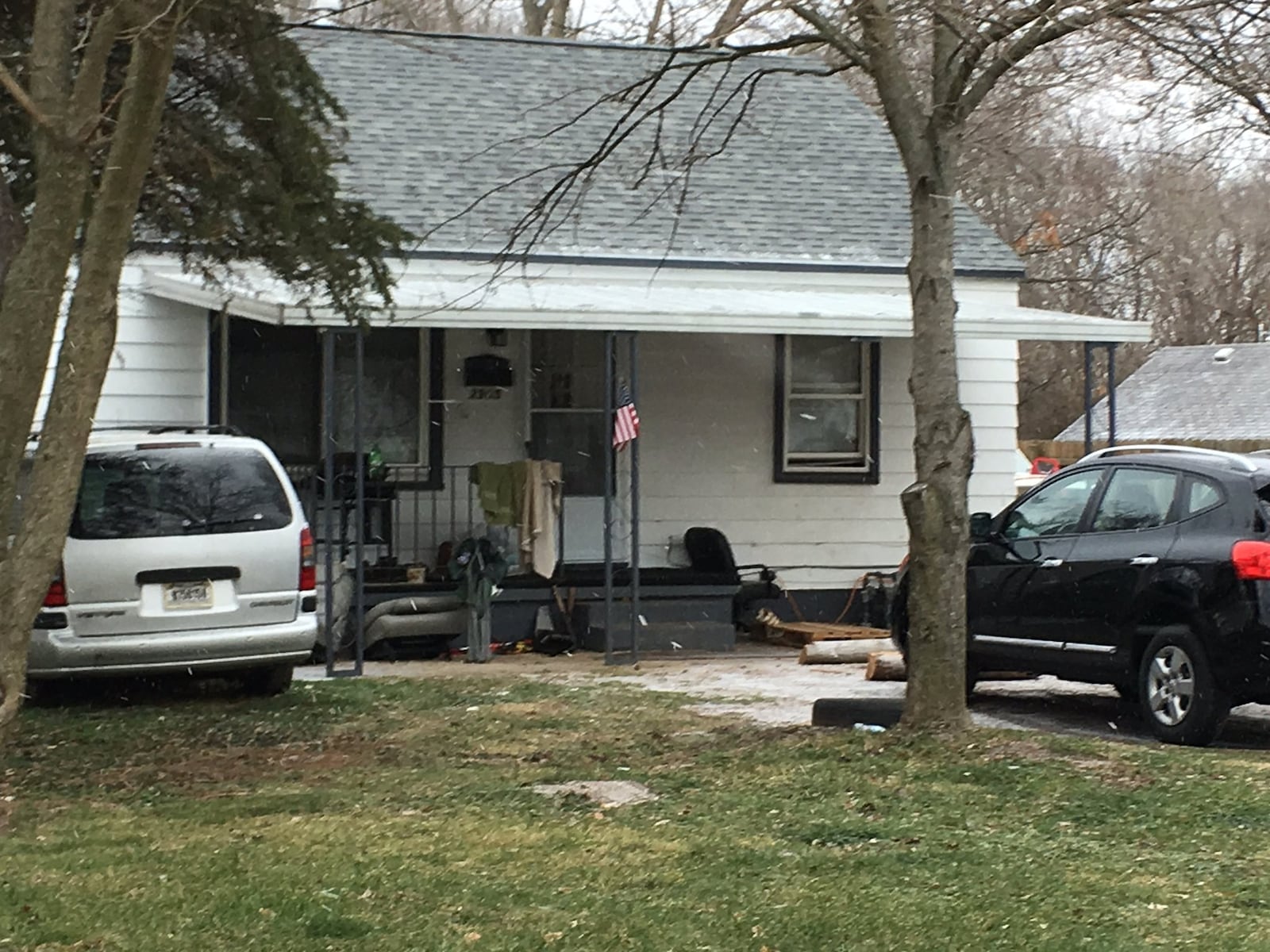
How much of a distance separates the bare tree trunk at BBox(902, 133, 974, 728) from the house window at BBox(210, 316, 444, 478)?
7709 millimetres

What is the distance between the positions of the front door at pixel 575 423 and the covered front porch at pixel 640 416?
2 cm

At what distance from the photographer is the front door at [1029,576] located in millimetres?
10672

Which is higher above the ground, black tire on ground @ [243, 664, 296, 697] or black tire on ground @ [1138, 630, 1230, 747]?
black tire on ground @ [1138, 630, 1230, 747]

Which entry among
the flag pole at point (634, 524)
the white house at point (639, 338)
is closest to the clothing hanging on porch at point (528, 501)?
the white house at point (639, 338)

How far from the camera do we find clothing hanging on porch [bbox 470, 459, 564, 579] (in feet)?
50.4

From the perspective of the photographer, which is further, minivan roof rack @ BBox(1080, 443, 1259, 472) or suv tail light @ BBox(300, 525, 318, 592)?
suv tail light @ BBox(300, 525, 318, 592)

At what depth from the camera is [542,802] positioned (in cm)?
766

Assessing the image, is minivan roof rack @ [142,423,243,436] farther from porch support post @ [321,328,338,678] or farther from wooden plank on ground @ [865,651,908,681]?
wooden plank on ground @ [865,651,908,681]

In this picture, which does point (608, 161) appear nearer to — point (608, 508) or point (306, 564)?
point (608, 508)

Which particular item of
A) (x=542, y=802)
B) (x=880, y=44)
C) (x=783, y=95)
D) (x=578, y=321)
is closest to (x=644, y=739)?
(x=542, y=802)

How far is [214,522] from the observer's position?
11.1 m

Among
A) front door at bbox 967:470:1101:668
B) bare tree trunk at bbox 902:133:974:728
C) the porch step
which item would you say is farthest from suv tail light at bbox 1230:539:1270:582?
the porch step

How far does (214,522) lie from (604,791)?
4103 millimetres

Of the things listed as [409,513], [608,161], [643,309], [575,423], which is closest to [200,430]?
[643,309]
